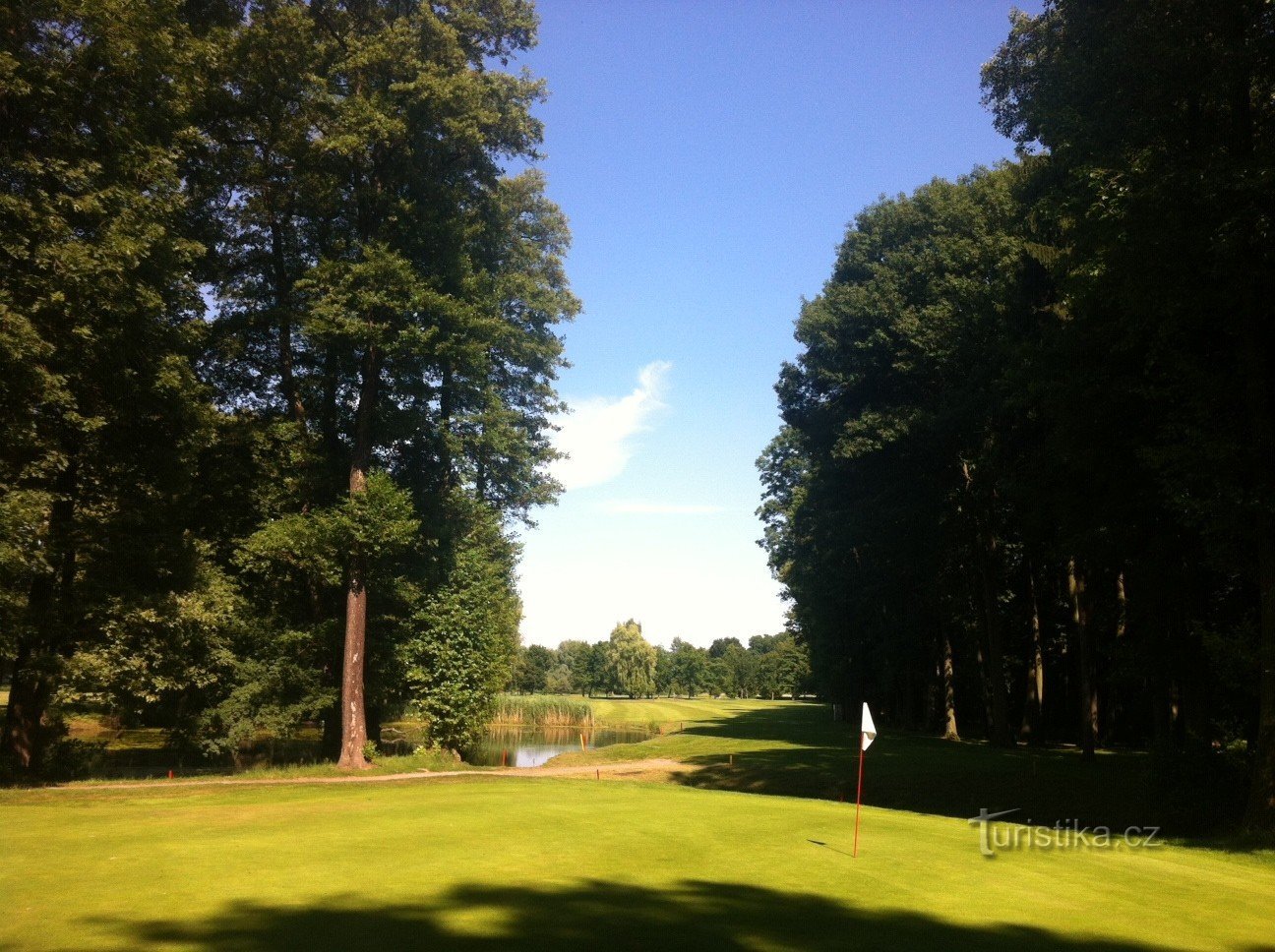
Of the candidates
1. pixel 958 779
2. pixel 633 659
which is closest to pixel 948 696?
pixel 958 779

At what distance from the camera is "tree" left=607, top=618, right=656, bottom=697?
118 meters

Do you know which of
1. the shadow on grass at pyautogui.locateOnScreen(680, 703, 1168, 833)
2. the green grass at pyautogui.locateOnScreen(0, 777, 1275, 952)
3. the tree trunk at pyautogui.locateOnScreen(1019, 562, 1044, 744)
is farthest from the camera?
the tree trunk at pyautogui.locateOnScreen(1019, 562, 1044, 744)

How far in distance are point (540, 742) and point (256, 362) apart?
31327 mm

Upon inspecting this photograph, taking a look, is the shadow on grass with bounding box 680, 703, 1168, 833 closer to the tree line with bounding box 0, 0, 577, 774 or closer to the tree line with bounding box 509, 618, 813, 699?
the tree line with bounding box 0, 0, 577, 774

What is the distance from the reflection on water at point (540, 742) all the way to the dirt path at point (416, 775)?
5.88 meters

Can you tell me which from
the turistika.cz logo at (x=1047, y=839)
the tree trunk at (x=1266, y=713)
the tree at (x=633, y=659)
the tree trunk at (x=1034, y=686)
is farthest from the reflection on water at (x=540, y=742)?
the tree at (x=633, y=659)

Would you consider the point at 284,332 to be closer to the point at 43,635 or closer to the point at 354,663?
the point at 354,663

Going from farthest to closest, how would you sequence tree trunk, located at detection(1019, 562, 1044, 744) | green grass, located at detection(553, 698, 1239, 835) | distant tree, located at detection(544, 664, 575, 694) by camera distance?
distant tree, located at detection(544, 664, 575, 694) → tree trunk, located at detection(1019, 562, 1044, 744) → green grass, located at detection(553, 698, 1239, 835)

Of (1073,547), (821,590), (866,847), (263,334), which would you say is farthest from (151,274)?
(821,590)

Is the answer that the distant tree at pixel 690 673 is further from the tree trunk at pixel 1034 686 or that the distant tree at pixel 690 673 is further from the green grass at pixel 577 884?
the green grass at pixel 577 884

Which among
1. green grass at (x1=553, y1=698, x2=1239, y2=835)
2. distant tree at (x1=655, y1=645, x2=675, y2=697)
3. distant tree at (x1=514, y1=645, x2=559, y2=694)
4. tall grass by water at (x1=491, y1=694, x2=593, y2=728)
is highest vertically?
green grass at (x1=553, y1=698, x2=1239, y2=835)

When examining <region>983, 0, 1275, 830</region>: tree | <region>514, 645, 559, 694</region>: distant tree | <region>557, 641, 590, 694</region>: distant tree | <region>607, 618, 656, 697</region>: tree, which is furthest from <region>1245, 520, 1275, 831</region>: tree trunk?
<region>557, 641, 590, 694</region>: distant tree

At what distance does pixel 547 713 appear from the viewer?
58562 mm

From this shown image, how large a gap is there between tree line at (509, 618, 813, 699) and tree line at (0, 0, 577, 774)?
62.1 m
